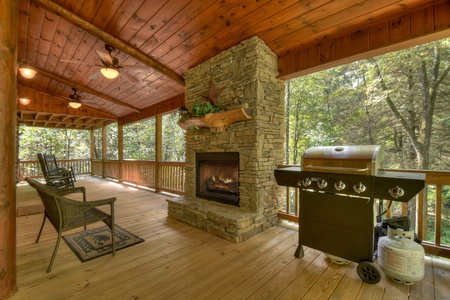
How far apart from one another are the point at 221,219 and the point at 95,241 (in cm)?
159

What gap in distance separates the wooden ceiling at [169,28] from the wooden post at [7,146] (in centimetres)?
146

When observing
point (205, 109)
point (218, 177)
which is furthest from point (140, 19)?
point (218, 177)

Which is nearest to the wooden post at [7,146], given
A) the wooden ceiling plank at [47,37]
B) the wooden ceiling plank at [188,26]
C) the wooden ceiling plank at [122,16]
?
the wooden ceiling plank at [122,16]

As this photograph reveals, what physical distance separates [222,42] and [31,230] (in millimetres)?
3899

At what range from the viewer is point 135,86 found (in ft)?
16.1

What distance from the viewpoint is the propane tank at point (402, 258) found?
1575mm

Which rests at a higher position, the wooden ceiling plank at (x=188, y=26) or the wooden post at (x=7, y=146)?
the wooden ceiling plank at (x=188, y=26)

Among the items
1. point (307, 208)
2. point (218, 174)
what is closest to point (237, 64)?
point (218, 174)

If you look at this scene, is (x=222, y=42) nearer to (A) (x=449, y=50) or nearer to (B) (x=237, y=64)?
(B) (x=237, y=64)

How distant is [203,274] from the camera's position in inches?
70.9

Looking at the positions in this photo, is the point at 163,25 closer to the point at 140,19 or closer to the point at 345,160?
the point at 140,19

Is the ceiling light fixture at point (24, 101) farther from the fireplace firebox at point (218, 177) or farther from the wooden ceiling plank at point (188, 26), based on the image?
the fireplace firebox at point (218, 177)

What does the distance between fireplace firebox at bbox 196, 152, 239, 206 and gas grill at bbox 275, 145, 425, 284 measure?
114 cm

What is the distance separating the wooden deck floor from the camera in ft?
5.06
